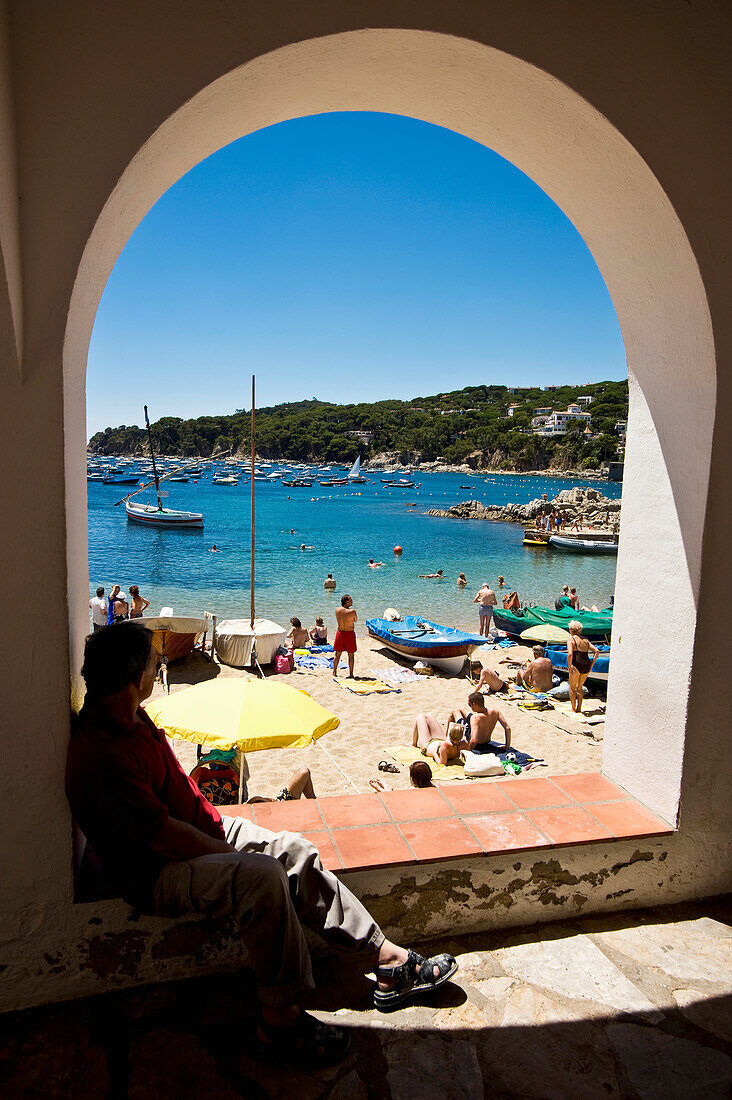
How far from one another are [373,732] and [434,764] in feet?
5.33

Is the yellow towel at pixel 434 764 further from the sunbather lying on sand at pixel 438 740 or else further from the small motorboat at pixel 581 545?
the small motorboat at pixel 581 545

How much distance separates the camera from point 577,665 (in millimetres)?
9422

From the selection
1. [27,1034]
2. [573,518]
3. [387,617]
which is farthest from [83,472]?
[573,518]

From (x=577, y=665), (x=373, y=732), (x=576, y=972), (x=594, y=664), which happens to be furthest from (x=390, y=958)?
(x=594, y=664)

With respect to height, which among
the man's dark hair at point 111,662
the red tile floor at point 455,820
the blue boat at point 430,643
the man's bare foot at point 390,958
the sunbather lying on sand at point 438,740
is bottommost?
the blue boat at point 430,643

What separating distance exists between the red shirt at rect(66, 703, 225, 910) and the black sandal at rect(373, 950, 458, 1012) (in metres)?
0.75

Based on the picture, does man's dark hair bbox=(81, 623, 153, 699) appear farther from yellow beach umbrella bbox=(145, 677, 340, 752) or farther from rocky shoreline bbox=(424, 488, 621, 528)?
rocky shoreline bbox=(424, 488, 621, 528)

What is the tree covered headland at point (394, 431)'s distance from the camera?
114 m

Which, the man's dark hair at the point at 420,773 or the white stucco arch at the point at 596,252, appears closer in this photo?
the white stucco arch at the point at 596,252

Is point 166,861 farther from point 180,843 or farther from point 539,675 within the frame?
point 539,675

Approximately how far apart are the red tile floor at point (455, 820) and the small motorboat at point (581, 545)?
34.5 meters

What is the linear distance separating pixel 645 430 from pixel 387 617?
44.3 feet

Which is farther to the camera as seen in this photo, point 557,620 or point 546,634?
point 557,620

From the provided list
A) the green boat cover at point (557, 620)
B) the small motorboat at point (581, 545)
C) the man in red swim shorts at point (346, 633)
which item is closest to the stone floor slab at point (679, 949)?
the man in red swim shorts at point (346, 633)
